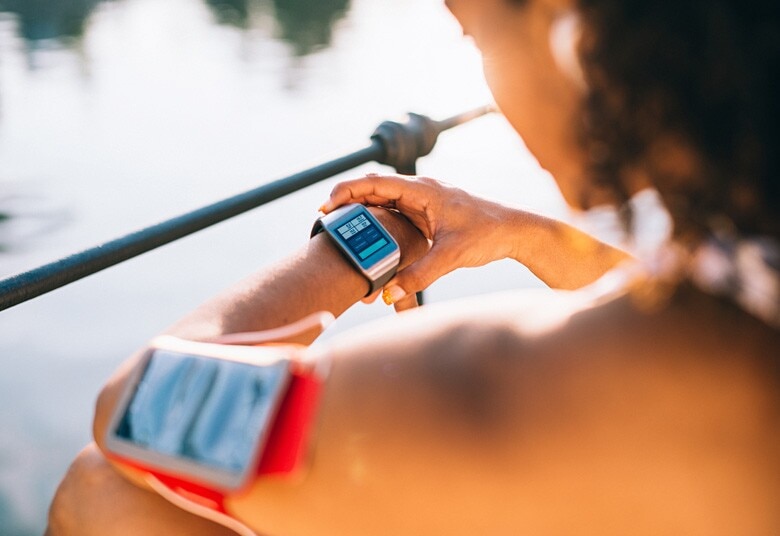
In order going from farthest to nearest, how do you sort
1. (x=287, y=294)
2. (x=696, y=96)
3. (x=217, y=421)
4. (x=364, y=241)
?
(x=364, y=241) < (x=287, y=294) < (x=217, y=421) < (x=696, y=96)

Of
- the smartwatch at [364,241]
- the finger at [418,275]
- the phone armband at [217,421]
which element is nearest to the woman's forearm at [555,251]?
the finger at [418,275]

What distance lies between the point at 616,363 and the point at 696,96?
222mm

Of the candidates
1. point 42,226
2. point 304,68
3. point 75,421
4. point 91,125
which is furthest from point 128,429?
point 304,68

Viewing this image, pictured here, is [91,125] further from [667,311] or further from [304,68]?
[667,311]

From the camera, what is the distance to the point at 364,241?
55.1 inches

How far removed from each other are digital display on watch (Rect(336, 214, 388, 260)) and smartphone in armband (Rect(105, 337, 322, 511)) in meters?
0.59

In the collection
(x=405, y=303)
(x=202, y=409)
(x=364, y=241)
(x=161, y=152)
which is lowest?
(x=161, y=152)

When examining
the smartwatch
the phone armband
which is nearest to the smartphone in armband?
the phone armband

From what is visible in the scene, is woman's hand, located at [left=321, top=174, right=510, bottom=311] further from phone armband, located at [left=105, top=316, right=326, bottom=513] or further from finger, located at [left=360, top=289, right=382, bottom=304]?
phone armband, located at [left=105, top=316, right=326, bottom=513]

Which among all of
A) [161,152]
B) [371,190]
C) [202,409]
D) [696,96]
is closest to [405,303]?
[371,190]

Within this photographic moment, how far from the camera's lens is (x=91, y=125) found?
1819cm

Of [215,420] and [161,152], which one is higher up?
[215,420]

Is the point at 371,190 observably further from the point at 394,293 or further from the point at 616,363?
the point at 616,363

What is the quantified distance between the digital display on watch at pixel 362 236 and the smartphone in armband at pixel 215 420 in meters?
0.59
